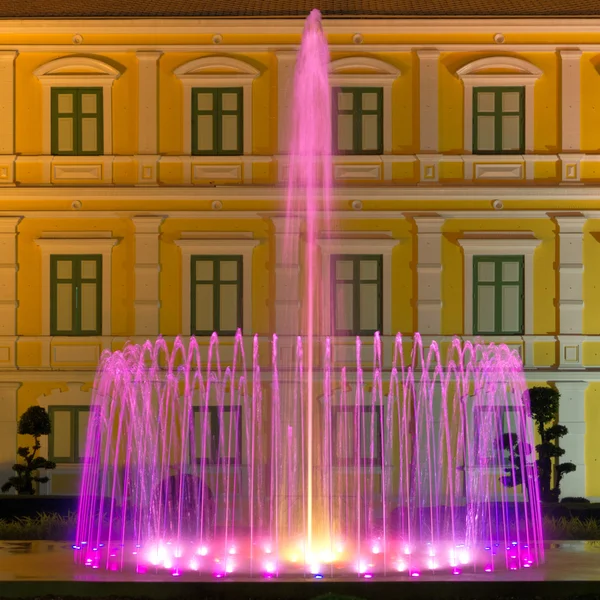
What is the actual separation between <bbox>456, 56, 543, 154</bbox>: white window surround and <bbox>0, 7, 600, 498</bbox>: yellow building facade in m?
0.04

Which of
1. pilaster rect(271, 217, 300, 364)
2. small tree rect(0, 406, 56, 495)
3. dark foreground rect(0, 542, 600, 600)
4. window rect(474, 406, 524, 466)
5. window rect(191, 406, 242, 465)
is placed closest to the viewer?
dark foreground rect(0, 542, 600, 600)

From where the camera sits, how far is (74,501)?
1936 cm

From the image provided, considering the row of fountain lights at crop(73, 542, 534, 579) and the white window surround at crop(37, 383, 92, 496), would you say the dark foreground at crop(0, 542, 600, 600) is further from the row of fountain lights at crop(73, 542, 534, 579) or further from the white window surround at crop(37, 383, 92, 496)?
the white window surround at crop(37, 383, 92, 496)

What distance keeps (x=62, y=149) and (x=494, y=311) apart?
8746mm

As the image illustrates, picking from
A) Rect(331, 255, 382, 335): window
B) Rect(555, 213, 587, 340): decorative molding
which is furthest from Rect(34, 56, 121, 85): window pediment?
Rect(555, 213, 587, 340): decorative molding

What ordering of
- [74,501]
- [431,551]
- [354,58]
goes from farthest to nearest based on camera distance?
[354,58], [74,501], [431,551]

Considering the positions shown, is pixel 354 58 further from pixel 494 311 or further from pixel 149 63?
pixel 494 311

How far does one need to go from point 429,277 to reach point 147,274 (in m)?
5.29

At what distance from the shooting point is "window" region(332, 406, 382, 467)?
24.1 metres

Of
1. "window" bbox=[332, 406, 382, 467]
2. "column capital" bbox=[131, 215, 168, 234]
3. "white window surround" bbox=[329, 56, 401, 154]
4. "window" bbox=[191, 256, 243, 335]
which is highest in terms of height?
"white window surround" bbox=[329, 56, 401, 154]

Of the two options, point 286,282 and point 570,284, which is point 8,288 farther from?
point 570,284

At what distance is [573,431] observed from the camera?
24.2 m

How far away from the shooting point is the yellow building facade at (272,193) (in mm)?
24297

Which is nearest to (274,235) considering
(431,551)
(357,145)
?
(357,145)
